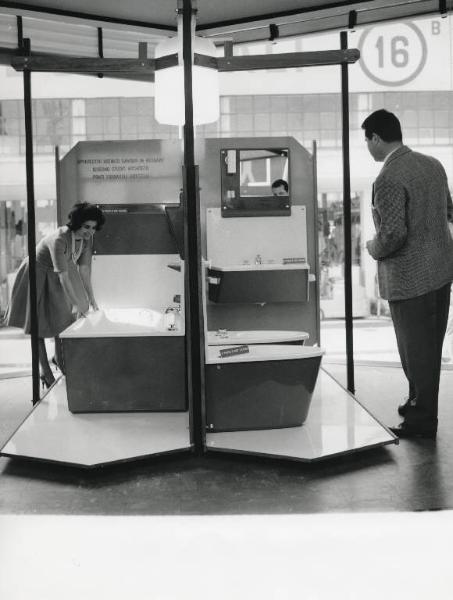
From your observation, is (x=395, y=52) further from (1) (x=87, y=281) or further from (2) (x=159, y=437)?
(2) (x=159, y=437)

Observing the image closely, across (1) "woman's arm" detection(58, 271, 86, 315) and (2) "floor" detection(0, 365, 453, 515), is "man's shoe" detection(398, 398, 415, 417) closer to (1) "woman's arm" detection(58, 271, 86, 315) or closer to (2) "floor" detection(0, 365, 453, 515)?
(2) "floor" detection(0, 365, 453, 515)

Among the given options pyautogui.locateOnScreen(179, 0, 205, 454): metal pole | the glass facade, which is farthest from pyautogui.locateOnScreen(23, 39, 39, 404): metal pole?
pyautogui.locateOnScreen(179, 0, 205, 454): metal pole

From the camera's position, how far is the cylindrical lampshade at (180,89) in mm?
4305

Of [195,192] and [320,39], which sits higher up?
[320,39]

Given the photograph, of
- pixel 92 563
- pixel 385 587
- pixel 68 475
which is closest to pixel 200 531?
pixel 92 563

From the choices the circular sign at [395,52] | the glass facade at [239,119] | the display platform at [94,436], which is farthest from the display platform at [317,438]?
the circular sign at [395,52]

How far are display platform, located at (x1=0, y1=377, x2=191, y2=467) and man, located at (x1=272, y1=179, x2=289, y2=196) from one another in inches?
90.5

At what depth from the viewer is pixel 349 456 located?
11.9 ft

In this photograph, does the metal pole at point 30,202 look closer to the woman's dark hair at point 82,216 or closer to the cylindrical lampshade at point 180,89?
the woman's dark hair at point 82,216

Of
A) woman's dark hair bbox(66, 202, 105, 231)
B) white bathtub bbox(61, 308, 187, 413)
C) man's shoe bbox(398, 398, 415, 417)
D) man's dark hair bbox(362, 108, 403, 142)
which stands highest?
man's dark hair bbox(362, 108, 403, 142)

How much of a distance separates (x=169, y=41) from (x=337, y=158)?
2.47m

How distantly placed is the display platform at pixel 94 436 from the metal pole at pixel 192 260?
0.19 metres

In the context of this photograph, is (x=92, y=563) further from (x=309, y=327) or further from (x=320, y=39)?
(x=320, y=39)

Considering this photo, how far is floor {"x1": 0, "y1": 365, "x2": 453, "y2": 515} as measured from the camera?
2.93 m
